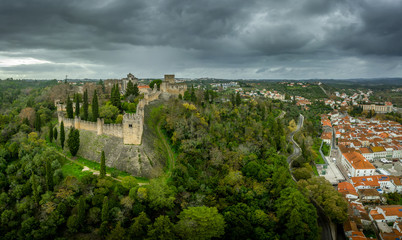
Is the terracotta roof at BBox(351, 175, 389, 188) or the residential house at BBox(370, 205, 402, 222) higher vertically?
the terracotta roof at BBox(351, 175, 389, 188)

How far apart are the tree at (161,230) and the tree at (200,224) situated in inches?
34.4

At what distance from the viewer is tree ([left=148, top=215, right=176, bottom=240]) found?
22.3 metres

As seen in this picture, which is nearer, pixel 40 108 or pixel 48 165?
pixel 48 165

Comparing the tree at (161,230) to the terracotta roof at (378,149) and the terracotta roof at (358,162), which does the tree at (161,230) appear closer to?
the terracotta roof at (358,162)

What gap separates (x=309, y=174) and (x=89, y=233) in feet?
108

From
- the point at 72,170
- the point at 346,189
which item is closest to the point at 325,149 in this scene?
the point at 346,189

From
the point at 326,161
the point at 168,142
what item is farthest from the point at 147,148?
the point at 326,161

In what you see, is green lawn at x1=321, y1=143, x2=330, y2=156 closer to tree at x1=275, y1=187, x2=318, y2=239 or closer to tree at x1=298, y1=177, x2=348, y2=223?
tree at x1=298, y1=177, x2=348, y2=223

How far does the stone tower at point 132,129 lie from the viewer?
33.6 m

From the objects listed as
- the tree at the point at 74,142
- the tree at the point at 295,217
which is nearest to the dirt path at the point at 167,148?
the tree at the point at 74,142

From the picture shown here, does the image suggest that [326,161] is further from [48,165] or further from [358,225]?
[48,165]

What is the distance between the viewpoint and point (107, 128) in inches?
1390

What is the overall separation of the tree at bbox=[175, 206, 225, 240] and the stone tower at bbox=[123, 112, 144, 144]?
13.7 m

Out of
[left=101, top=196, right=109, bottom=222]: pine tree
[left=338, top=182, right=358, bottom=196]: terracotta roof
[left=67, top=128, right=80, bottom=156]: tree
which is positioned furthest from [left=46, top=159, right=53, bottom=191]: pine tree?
[left=338, top=182, right=358, bottom=196]: terracotta roof
